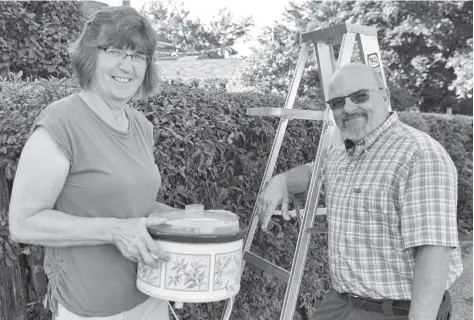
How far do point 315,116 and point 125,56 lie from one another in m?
1.17

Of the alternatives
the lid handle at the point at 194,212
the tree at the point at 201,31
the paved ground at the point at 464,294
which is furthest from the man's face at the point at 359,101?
the tree at the point at 201,31

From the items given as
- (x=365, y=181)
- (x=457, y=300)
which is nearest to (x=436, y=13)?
(x=457, y=300)

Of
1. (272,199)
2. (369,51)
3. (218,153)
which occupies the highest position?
(369,51)

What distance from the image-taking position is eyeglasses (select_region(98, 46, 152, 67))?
164 centimetres

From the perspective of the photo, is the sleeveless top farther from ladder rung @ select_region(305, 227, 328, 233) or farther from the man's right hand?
ladder rung @ select_region(305, 227, 328, 233)

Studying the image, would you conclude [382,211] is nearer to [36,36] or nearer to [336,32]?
[336,32]

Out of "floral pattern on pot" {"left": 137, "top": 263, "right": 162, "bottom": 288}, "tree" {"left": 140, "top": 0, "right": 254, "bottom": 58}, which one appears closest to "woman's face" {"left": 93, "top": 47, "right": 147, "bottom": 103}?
"floral pattern on pot" {"left": 137, "top": 263, "right": 162, "bottom": 288}

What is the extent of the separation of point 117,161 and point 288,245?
7.59ft

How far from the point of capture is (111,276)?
5.38 ft

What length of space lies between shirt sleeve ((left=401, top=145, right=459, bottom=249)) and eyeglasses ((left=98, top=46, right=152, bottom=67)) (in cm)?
110

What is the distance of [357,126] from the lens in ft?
7.10

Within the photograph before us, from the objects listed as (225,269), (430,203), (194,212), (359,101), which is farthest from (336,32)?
(225,269)

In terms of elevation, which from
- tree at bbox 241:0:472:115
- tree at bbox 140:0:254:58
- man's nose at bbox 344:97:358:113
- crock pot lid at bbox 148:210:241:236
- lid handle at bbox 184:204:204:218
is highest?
tree at bbox 140:0:254:58

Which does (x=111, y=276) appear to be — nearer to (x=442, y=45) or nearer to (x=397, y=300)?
(x=397, y=300)
